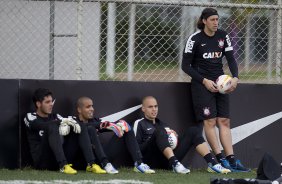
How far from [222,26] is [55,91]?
3370mm

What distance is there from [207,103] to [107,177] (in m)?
1.68

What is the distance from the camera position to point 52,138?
26.3 ft

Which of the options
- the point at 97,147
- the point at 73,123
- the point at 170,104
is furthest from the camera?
the point at 170,104

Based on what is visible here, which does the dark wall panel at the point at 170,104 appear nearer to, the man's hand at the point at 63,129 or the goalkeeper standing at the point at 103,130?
the goalkeeper standing at the point at 103,130

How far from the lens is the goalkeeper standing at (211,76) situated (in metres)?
8.83

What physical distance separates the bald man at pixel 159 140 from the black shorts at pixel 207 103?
0.21m

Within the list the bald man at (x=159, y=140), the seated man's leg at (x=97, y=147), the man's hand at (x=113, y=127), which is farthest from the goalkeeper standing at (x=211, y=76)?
the seated man's leg at (x=97, y=147)

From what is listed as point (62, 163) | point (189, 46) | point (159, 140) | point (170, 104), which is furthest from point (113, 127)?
point (189, 46)

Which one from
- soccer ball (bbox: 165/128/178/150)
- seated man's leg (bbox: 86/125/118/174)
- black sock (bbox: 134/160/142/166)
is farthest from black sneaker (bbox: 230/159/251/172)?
→ seated man's leg (bbox: 86/125/118/174)

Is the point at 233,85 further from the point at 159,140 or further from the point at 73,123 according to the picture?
the point at 73,123

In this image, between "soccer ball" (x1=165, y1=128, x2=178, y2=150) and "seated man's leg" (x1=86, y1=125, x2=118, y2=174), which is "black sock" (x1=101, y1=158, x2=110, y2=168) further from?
"soccer ball" (x1=165, y1=128, x2=178, y2=150)

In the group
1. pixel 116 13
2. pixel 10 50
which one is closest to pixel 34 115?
pixel 10 50

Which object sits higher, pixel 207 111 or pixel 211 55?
pixel 211 55

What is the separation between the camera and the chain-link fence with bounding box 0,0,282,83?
29.5 feet
